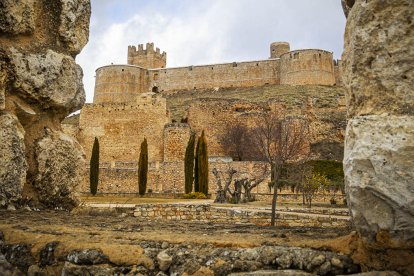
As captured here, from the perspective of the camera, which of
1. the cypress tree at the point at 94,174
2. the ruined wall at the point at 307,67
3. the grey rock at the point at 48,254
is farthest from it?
the ruined wall at the point at 307,67

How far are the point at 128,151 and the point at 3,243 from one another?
37188 mm

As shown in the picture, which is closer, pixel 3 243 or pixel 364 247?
pixel 364 247

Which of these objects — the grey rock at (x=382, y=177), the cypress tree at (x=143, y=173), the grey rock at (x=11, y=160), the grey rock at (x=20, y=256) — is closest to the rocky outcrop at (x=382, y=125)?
the grey rock at (x=382, y=177)

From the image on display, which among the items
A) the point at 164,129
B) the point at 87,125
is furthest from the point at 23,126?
the point at 87,125

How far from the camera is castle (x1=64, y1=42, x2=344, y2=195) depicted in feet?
104

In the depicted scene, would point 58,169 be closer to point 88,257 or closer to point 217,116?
point 88,257

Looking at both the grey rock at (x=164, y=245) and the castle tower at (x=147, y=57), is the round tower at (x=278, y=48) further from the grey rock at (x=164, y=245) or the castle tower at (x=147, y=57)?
the grey rock at (x=164, y=245)

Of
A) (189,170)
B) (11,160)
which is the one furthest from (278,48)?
(11,160)

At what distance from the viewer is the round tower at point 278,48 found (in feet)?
200

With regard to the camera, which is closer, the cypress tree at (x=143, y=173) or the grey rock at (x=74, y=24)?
the grey rock at (x=74, y=24)

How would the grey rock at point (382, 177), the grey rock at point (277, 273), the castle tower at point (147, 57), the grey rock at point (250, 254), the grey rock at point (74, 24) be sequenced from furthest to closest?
1. the castle tower at point (147, 57)
2. the grey rock at point (74, 24)
3. the grey rock at point (250, 254)
4. the grey rock at point (277, 273)
5. the grey rock at point (382, 177)

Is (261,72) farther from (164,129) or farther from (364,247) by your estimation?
(364,247)

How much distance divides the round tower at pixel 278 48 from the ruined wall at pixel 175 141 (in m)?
27.9

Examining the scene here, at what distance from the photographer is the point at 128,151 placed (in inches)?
1551
